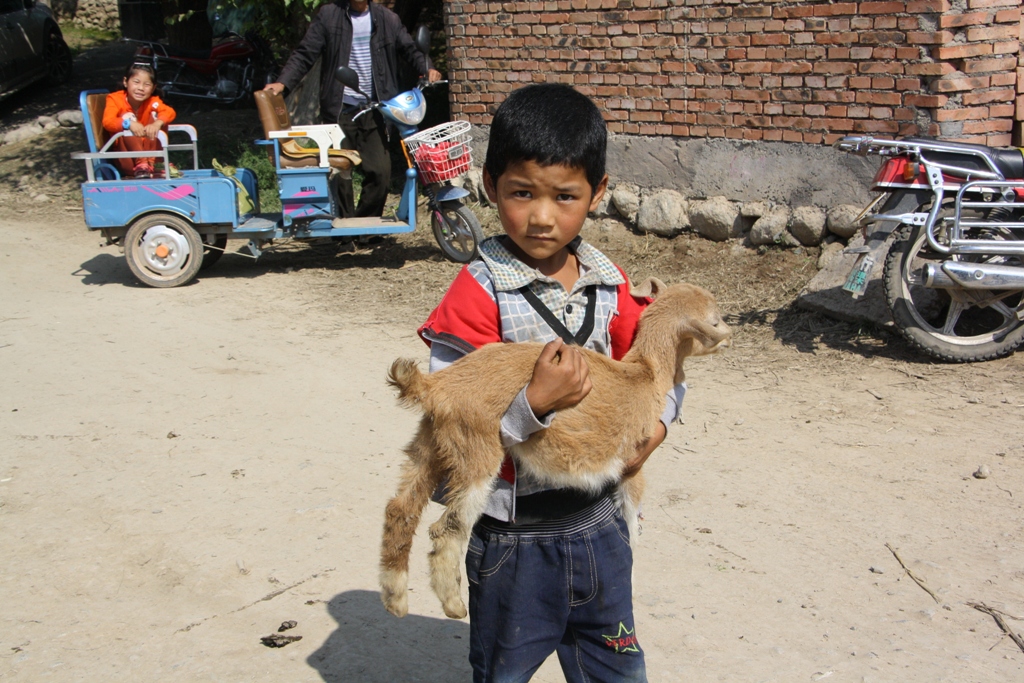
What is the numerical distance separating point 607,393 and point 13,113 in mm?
15762

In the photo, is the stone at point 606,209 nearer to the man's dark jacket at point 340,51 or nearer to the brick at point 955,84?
the man's dark jacket at point 340,51

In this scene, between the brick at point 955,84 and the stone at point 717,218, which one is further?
the stone at point 717,218

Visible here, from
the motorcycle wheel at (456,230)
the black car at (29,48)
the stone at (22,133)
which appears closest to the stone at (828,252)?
the motorcycle wheel at (456,230)

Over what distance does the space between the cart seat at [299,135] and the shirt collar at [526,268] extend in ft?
20.7

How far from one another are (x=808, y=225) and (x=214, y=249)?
5.11 metres

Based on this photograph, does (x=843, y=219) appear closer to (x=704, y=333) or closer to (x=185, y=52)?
(x=704, y=333)

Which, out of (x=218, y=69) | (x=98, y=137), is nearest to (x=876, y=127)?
(x=98, y=137)

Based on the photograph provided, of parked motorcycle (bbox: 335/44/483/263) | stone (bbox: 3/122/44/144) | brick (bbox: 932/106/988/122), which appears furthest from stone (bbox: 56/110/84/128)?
brick (bbox: 932/106/988/122)

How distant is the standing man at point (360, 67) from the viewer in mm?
8500

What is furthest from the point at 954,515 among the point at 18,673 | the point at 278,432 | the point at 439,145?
the point at 439,145

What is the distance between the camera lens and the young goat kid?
1.93m

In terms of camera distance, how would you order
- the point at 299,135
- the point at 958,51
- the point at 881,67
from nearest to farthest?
the point at 958,51
the point at 881,67
the point at 299,135

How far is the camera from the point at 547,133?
1920mm

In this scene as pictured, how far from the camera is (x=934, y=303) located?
5695 mm
